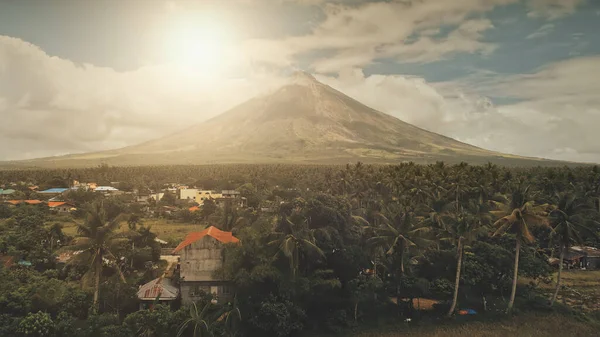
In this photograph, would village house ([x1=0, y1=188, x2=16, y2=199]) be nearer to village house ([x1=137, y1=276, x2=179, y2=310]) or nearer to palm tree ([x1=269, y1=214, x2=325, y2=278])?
village house ([x1=137, y1=276, x2=179, y2=310])

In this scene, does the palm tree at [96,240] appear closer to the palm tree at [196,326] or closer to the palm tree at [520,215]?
the palm tree at [196,326]

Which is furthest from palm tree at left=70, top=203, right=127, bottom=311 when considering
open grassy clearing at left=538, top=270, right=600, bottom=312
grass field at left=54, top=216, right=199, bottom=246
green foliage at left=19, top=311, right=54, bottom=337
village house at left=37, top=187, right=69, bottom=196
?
village house at left=37, top=187, right=69, bottom=196

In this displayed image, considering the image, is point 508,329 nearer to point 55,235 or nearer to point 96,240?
point 96,240

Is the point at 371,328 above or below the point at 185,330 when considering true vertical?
below

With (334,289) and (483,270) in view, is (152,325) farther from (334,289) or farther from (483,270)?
(483,270)

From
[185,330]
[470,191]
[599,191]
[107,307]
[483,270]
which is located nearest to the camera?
[185,330]

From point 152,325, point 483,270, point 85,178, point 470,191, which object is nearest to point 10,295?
point 152,325
